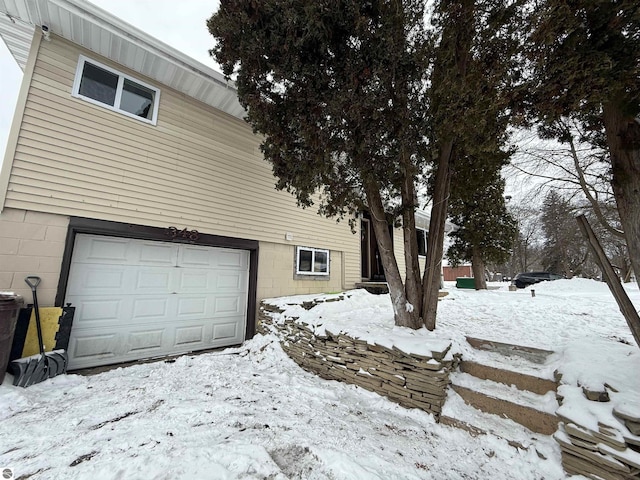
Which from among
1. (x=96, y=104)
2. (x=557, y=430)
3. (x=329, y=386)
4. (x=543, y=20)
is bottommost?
(x=329, y=386)

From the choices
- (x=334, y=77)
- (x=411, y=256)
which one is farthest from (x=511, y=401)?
(x=334, y=77)

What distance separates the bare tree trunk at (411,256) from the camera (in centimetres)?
421

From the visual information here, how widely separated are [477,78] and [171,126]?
5524 mm

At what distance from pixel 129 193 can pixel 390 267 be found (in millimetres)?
4923

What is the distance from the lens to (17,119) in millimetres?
3984

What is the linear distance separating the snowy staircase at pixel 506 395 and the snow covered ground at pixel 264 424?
0.45ft

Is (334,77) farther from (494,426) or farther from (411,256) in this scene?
(494,426)

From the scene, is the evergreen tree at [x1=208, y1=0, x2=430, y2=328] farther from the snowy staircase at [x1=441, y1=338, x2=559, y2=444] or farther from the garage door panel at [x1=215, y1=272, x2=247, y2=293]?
the garage door panel at [x1=215, y1=272, x2=247, y2=293]

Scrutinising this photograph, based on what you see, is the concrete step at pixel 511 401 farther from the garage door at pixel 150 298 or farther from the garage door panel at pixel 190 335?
the garage door panel at pixel 190 335

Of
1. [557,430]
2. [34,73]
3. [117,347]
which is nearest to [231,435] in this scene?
[557,430]

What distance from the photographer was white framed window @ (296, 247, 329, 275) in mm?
7241

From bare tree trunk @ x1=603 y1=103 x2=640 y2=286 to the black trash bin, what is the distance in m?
7.18

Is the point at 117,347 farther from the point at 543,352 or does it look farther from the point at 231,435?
the point at 543,352

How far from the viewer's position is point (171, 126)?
5445 millimetres
